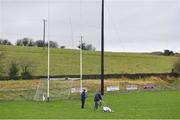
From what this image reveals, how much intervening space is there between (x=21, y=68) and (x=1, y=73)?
4.25 meters

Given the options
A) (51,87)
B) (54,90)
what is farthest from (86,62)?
(54,90)

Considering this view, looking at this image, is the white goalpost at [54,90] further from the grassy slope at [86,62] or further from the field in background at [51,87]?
the grassy slope at [86,62]

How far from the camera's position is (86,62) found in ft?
328

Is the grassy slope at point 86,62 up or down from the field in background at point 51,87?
up

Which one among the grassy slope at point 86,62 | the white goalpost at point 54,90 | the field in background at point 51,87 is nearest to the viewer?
the white goalpost at point 54,90

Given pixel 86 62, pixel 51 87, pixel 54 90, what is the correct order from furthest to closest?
pixel 86 62 → pixel 51 87 → pixel 54 90

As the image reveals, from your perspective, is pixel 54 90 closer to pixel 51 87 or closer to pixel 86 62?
pixel 51 87

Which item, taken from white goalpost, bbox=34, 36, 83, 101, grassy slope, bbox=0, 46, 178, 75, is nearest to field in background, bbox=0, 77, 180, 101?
white goalpost, bbox=34, 36, 83, 101

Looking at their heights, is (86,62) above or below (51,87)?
above

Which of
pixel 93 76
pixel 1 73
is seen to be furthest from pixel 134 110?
pixel 1 73

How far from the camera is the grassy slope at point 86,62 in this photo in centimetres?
8888

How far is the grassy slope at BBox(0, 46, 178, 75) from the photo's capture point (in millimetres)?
88875

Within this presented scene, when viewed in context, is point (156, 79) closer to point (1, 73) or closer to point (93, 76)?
point (93, 76)

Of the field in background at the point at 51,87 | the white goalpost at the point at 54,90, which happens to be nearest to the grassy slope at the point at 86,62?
the field in background at the point at 51,87
